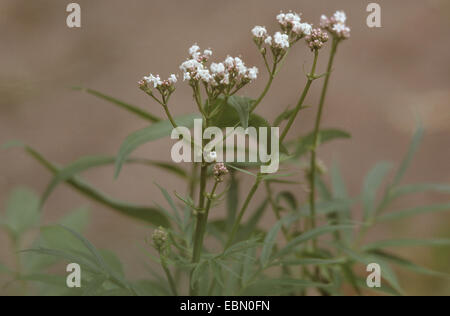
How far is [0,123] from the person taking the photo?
1.66m

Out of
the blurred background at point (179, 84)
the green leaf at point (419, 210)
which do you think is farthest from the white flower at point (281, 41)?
the blurred background at point (179, 84)

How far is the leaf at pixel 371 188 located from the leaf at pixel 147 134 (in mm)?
319

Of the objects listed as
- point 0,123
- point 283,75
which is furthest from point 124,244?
point 283,75

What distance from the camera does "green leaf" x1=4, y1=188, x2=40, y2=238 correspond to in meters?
0.76

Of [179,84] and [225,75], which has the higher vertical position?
[179,84]

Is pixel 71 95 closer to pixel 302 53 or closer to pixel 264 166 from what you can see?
pixel 302 53

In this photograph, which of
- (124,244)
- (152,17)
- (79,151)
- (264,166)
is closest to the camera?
(264,166)

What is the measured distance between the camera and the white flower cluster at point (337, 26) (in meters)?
0.45

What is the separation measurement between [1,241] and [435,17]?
1.56 metres

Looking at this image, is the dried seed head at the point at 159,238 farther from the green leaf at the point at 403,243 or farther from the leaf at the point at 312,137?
the green leaf at the point at 403,243

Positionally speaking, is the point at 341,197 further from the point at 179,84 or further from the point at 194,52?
the point at 179,84

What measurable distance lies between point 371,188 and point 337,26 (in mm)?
359

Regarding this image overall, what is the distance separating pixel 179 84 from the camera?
172 cm

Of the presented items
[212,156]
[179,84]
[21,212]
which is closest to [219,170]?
[212,156]
